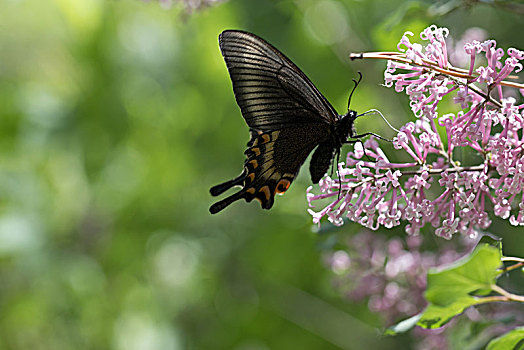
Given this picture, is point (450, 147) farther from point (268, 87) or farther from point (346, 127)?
point (268, 87)

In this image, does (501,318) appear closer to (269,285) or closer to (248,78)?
(248,78)

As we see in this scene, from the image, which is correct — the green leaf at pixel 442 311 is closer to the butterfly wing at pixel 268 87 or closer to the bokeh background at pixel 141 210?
the butterfly wing at pixel 268 87

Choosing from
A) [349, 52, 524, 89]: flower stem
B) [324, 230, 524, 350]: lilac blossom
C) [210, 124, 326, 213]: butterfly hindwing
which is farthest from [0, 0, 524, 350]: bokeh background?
[349, 52, 524, 89]: flower stem

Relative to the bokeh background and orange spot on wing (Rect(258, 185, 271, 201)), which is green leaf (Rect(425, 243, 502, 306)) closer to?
orange spot on wing (Rect(258, 185, 271, 201))

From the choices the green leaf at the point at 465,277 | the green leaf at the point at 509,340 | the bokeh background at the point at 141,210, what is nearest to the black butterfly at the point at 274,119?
the green leaf at the point at 465,277

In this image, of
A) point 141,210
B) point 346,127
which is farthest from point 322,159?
point 141,210

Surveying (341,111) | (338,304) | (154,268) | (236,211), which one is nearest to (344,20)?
(341,111)

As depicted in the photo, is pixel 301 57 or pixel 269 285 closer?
pixel 301 57
